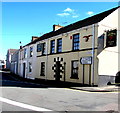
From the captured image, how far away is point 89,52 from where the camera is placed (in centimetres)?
1761

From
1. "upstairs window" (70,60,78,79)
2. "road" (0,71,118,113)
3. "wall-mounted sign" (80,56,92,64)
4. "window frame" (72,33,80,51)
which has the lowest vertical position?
"road" (0,71,118,113)

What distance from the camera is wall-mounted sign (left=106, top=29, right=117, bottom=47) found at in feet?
53.0

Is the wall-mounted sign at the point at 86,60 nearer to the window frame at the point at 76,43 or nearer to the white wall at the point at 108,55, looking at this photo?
the white wall at the point at 108,55

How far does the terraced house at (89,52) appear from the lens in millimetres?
16869

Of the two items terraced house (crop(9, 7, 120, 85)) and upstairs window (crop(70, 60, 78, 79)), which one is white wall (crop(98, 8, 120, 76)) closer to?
terraced house (crop(9, 7, 120, 85))

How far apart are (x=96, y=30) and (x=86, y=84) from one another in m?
5.06

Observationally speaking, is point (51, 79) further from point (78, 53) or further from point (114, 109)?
point (114, 109)

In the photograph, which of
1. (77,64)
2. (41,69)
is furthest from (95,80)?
(41,69)

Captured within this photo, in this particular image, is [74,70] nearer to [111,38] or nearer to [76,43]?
[76,43]

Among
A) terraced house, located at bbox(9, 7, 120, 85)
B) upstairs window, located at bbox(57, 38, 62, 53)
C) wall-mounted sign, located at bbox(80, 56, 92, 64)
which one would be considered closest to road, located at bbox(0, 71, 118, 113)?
terraced house, located at bbox(9, 7, 120, 85)

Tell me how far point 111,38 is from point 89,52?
7.91 feet

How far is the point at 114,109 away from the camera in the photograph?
775cm

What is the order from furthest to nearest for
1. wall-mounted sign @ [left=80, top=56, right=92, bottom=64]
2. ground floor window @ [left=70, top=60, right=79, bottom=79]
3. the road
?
ground floor window @ [left=70, top=60, right=79, bottom=79], wall-mounted sign @ [left=80, top=56, right=92, bottom=64], the road

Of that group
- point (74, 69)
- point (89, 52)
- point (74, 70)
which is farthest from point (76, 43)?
point (74, 70)
